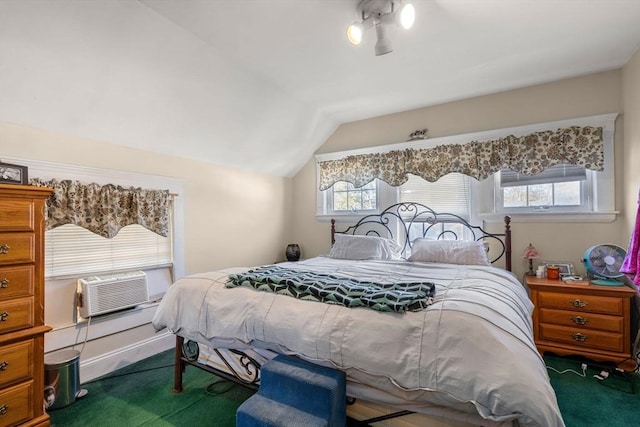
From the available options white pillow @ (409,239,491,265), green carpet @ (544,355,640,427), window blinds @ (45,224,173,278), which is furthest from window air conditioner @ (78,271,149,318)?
green carpet @ (544,355,640,427)

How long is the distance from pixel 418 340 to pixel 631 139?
278cm

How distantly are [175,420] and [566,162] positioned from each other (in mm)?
3754

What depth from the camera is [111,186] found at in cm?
246

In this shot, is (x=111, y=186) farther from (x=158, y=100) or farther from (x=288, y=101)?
(x=288, y=101)

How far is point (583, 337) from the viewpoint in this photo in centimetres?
240

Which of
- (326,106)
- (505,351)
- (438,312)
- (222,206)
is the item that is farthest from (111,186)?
(505,351)

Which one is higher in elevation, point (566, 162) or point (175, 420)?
point (566, 162)

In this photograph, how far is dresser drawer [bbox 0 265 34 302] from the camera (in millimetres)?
1551

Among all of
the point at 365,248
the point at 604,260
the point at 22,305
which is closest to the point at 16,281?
the point at 22,305

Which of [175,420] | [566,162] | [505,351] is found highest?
[566,162]

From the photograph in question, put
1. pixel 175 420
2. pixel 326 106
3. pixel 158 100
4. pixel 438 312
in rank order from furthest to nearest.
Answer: pixel 326 106 → pixel 158 100 → pixel 175 420 → pixel 438 312

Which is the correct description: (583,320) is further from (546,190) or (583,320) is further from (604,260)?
(546,190)

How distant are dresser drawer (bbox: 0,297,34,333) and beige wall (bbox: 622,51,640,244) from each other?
4204 mm

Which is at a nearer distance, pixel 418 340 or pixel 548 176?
pixel 418 340
